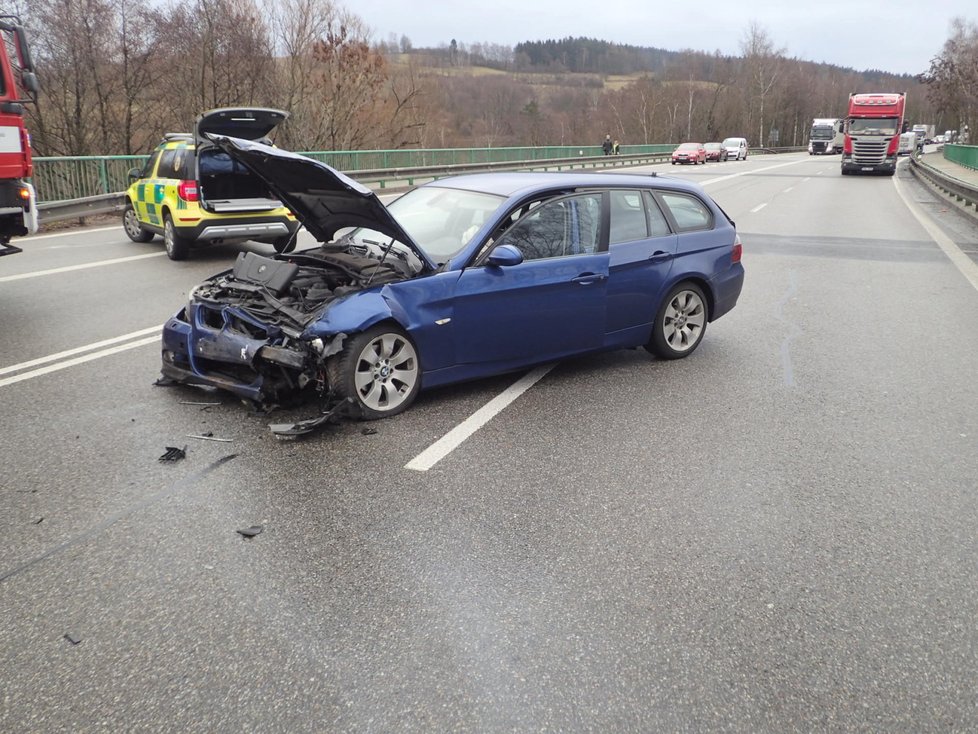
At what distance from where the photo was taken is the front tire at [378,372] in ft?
16.3

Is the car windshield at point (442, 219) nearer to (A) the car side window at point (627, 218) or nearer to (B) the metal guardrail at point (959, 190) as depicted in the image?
(A) the car side window at point (627, 218)

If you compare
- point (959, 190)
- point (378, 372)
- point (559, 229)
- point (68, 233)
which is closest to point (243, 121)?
point (559, 229)

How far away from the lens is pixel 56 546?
360 cm

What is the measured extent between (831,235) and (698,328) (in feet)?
34.3

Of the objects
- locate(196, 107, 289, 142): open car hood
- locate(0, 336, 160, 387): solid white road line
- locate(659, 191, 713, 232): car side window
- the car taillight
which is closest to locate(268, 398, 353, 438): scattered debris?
locate(0, 336, 160, 387): solid white road line

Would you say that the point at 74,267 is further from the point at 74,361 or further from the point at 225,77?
the point at 225,77

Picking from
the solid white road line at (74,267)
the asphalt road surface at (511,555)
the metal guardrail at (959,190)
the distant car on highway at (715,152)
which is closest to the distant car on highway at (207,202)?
the solid white road line at (74,267)

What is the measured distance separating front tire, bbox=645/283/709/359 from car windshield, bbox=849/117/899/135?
35.5 meters

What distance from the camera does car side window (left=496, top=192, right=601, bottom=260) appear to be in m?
5.77

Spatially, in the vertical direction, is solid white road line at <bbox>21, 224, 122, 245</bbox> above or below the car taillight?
below

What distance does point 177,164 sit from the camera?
1148cm

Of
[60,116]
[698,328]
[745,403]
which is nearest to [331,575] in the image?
[745,403]

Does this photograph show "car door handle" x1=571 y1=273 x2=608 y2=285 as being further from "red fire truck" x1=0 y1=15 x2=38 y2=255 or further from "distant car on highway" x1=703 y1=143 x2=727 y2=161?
"distant car on highway" x1=703 y1=143 x2=727 y2=161

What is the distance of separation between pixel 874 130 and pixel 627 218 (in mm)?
36219
